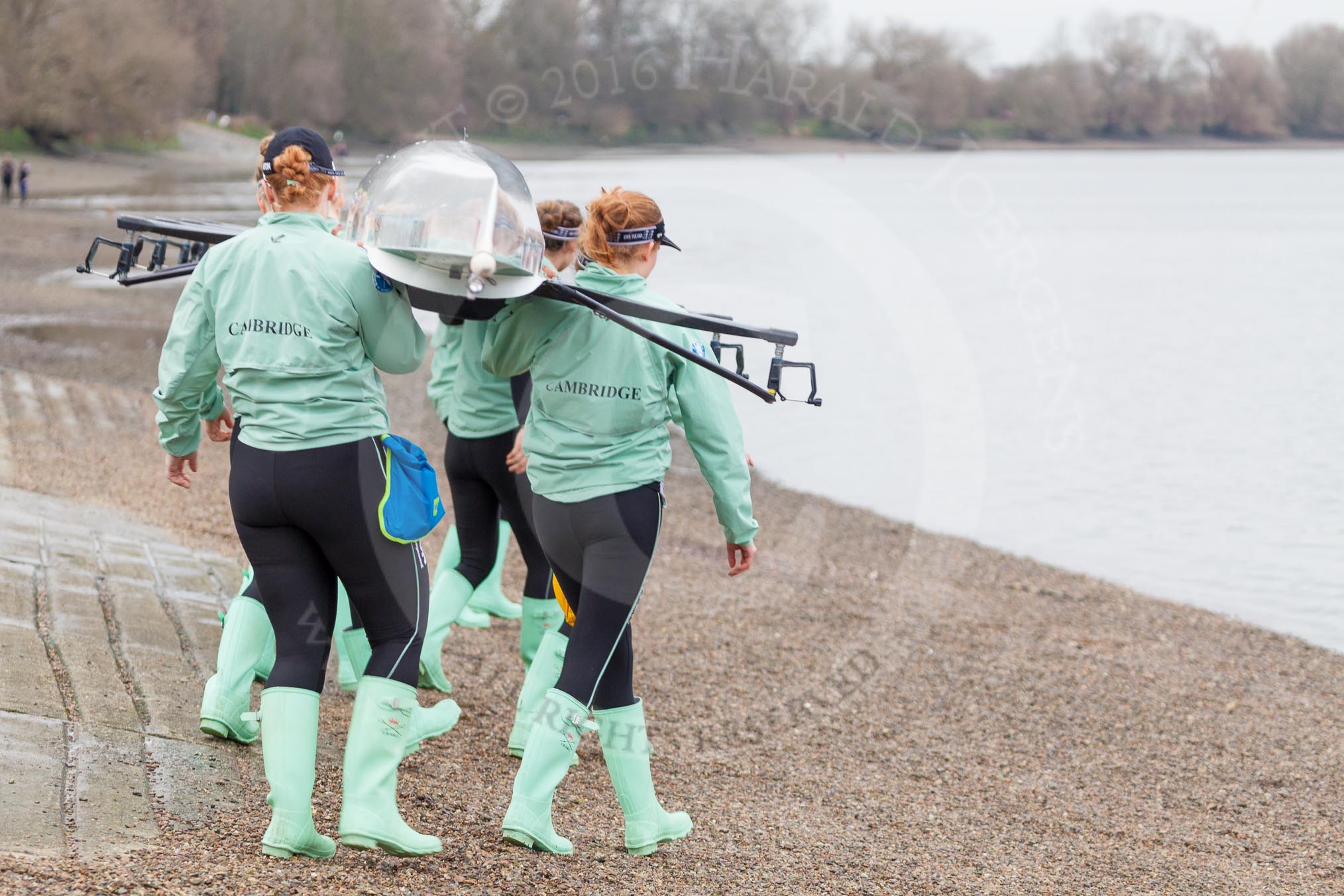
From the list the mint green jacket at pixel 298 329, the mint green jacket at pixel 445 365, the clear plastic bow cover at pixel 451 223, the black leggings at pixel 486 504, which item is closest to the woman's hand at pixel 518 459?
the black leggings at pixel 486 504

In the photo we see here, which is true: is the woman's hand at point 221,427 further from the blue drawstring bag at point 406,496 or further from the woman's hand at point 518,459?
the woman's hand at point 518,459

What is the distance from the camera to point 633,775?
412 centimetres

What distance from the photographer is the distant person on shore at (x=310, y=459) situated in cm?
343

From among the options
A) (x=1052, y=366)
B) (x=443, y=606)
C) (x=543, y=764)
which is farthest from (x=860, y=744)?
(x=1052, y=366)

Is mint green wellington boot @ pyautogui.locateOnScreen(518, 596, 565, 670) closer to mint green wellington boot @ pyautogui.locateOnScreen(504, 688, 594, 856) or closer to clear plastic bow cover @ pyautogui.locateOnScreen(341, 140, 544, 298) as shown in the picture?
mint green wellington boot @ pyautogui.locateOnScreen(504, 688, 594, 856)

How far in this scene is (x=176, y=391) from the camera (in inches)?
147

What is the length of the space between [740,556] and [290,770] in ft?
5.13

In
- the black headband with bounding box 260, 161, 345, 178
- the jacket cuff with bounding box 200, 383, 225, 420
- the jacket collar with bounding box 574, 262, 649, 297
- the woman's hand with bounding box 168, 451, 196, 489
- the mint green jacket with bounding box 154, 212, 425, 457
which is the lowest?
the woman's hand with bounding box 168, 451, 196, 489

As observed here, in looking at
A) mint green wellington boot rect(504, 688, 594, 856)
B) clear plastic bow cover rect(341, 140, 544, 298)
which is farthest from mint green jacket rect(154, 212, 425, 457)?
mint green wellington boot rect(504, 688, 594, 856)

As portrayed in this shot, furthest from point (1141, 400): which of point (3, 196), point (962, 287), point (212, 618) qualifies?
point (3, 196)

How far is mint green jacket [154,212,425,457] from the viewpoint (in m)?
3.41

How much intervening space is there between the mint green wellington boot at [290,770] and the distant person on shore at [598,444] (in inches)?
26.0

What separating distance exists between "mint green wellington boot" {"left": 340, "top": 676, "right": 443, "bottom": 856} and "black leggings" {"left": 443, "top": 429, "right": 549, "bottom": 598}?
1.63 meters

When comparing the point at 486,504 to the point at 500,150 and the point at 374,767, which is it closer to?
the point at 374,767
